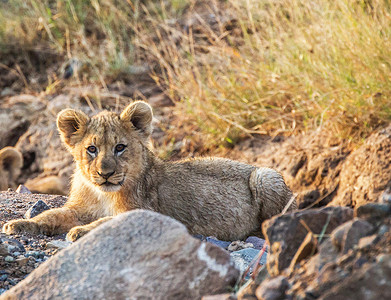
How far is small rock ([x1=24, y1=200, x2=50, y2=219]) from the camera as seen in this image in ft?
19.5


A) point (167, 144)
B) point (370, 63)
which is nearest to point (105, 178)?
point (370, 63)

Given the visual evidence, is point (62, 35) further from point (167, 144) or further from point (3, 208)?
point (3, 208)

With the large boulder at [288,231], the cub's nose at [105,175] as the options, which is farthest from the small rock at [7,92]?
the large boulder at [288,231]

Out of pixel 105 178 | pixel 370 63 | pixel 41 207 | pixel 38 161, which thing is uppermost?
pixel 370 63

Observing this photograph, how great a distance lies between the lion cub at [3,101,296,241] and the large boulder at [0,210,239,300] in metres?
1.72

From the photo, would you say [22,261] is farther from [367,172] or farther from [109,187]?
[367,172]

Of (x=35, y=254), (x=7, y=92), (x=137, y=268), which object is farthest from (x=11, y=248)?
(x=7, y=92)

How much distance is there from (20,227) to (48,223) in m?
0.26

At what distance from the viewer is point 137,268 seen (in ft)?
10.7

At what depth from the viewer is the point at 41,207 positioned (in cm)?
606

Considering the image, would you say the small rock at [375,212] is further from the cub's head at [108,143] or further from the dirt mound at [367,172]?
the dirt mound at [367,172]

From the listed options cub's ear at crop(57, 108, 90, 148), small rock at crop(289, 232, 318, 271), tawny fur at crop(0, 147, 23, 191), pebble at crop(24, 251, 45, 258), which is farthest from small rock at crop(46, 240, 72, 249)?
tawny fur at crop(0, 147, 23, 191)

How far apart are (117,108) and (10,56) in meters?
3.39

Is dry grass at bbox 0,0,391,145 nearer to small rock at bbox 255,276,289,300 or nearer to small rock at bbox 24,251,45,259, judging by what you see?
small rock at bbox 24,251,45,259
